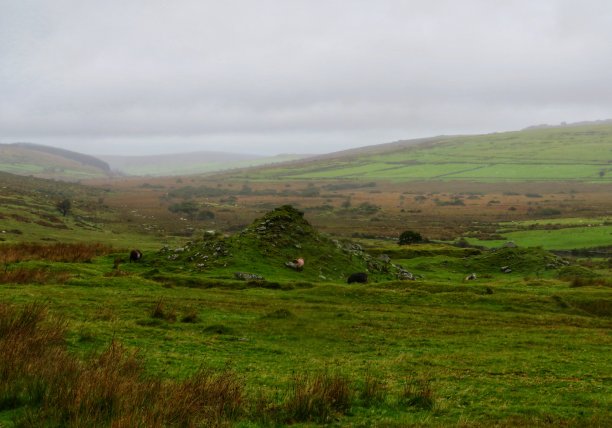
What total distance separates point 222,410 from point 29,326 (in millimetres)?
6825

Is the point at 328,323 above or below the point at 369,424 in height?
below

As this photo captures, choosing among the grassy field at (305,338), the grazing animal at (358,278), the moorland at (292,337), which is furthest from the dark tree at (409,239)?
the grazing animal at (358,278)

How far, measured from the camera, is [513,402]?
1295 cm

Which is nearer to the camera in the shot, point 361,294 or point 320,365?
point 320,365

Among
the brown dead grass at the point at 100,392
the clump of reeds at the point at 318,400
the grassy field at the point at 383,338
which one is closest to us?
the brown dead grass at the point at 100,392

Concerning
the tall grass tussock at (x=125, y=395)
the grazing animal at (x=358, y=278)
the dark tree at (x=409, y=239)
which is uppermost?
the tall grass tussock at (x=125, y=395)

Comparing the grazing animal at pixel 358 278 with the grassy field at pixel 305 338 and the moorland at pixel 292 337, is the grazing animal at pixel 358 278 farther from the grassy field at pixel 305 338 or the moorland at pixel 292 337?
the moorland at pixel 292 337

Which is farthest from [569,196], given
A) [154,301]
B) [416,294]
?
[154,301]

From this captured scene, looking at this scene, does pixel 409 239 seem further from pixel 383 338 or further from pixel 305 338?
pixel 305 338

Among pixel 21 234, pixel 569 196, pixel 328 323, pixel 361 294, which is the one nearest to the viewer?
pixel 328 323

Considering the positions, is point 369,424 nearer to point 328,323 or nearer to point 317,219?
point 328,323

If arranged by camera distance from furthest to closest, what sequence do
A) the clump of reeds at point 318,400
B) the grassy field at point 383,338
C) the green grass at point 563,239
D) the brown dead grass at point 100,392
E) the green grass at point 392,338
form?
the green grass at point 563,239 → the green grass at point 392,338 → the grassy field at point 383,338 → the clump of reeds at point 318,400 → the brown dead grass at point 100,392

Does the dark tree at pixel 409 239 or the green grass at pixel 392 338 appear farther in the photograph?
the dark tree at pixel 409 239

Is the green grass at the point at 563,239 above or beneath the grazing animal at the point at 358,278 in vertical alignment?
beneath
